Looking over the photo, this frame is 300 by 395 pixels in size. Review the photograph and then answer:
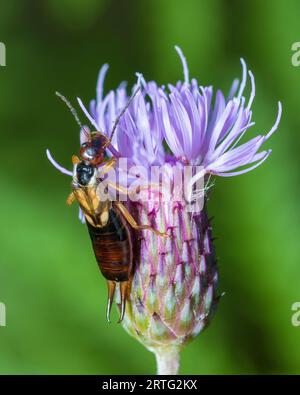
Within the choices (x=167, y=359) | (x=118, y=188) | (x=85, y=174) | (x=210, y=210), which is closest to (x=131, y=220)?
(x=118, y=188)

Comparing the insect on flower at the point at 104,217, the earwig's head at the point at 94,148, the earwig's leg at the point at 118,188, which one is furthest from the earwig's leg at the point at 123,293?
the earwig's head at the point at 94,148

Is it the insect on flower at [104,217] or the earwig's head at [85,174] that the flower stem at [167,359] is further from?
the earwig's head at [85,174]

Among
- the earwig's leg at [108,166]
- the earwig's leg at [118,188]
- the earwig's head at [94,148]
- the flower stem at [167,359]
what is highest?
the earwig's head at [94,148]

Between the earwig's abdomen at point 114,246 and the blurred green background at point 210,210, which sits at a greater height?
the blurred green background at point 210,210

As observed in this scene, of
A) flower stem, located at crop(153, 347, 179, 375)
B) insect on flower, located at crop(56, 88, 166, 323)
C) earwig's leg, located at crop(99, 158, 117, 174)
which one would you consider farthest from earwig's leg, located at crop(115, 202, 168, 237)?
flower stem, located at crop(153, 347, 179, 375)

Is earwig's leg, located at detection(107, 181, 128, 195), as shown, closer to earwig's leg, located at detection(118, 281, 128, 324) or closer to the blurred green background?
earwig's leg, located at detection(118, 281, 128, 324)

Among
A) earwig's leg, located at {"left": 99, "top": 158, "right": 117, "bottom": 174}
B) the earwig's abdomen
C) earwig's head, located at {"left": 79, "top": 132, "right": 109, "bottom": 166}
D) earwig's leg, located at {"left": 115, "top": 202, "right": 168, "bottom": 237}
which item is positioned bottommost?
the earwig's abdomen

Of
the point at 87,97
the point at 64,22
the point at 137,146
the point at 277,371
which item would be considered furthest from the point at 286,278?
the point at 64,22

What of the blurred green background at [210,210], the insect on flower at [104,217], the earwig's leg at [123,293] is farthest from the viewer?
the blurred green background at [210,210]

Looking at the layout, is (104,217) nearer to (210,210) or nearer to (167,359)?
(167,359)
